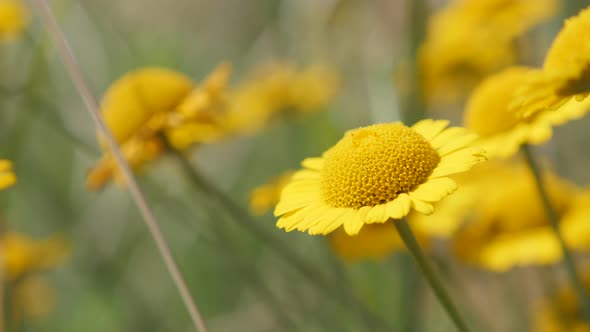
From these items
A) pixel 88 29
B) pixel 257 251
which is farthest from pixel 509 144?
pixel 88 29

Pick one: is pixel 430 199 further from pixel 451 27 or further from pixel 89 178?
pixel 451 27

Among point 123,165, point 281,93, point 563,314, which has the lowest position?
point 563,314

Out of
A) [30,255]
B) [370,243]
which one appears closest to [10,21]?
[30,255]

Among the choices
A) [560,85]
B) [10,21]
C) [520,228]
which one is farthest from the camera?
[10,21]

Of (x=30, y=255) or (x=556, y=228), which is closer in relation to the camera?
(x=556, y=228)

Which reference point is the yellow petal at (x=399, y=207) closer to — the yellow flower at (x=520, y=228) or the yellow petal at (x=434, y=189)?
the yellow petal at (x=434, y=189)

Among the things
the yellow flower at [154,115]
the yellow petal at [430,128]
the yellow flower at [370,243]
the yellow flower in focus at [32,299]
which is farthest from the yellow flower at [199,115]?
the yellow flower in focus at [32,299]

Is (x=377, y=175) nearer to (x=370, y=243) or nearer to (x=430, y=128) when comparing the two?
(x=430, y=128)
